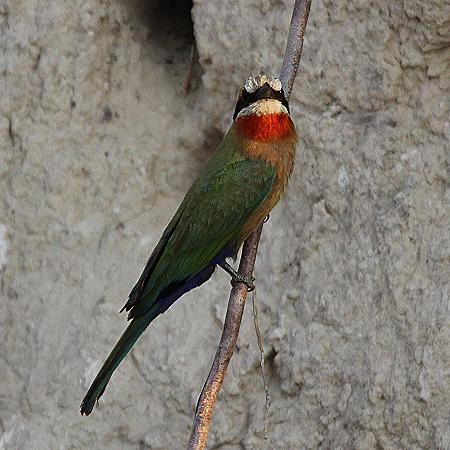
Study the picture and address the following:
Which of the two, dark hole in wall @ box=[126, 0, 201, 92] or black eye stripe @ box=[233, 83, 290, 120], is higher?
dark hole in wall @ box=[126, 0, 201, 92]

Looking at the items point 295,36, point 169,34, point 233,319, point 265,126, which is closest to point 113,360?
point 233,319

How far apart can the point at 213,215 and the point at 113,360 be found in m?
0.40

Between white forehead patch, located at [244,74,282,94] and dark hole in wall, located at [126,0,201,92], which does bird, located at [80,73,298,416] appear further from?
dark hole in wall, located at [126,0,201,92]

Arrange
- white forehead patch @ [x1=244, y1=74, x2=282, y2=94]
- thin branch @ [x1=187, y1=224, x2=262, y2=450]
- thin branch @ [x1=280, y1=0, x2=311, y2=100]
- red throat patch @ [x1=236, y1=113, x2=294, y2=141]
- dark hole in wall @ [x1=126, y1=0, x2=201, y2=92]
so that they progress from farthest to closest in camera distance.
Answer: dark hole in wall @ [x1=126, y1=0, x2=201, y2=92], red throat patch @ [x1=236, y1=113, x2=294, y2=141], white forehead patch @ [x1=244, y1=74, x2=282, y2=94], thin branch @ [x1=280, y1=0, x2=311, y2=100], thin branch @ [x1=187, y1=224, x2=262, y2=450]

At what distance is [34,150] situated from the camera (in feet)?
10.5

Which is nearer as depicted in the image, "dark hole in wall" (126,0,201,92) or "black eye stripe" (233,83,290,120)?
"black eye stripe" (233,83,290,120)

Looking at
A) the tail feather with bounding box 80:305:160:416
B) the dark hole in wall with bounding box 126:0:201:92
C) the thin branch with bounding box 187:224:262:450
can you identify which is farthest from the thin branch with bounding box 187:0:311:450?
the dark hole in wall with bounding box 126:0:201:92

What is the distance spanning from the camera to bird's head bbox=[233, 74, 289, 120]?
2518 millimetres

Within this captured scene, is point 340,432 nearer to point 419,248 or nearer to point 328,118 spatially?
point 419,248

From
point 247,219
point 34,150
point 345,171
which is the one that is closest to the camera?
point 247,219

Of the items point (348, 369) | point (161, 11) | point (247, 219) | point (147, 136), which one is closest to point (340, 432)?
point (348, 369)

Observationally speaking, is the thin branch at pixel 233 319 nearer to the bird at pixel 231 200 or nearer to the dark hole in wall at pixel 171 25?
the bird at pixel 231 200

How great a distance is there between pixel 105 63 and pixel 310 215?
0.67m

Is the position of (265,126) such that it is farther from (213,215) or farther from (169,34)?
(169,34)
